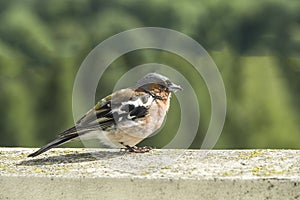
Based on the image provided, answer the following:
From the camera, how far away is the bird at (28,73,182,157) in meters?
1.59

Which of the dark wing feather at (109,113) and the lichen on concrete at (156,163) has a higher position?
the dark wing feather at (109,113)

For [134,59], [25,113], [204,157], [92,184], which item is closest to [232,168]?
[204,157]

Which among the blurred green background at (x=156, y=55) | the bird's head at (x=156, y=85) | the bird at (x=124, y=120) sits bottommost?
the bird at (x=124, y=120)

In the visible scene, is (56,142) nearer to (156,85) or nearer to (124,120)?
(124,120)

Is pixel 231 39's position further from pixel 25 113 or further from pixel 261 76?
pixel 25 113

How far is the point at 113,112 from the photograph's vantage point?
5.27 ft

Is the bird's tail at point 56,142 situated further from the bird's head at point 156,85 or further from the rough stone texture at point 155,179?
the bird's head at point 156,85

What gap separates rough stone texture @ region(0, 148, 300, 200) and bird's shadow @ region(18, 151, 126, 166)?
13 millimetres

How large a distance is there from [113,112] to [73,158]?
5.2 inches

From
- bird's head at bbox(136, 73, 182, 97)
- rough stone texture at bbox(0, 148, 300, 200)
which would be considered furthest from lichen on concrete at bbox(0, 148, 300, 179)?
bird's head at bbox(136, 73, 182, 97)

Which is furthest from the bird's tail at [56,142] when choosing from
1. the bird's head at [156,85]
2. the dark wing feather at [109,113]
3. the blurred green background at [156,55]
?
the blurred green background at [156,55]

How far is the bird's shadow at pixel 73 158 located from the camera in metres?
1.50

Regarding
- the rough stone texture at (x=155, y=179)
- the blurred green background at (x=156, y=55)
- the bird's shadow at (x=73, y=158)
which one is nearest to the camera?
the rough stone texture at (x=155, y=179)

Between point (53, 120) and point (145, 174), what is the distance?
12.7 ft
